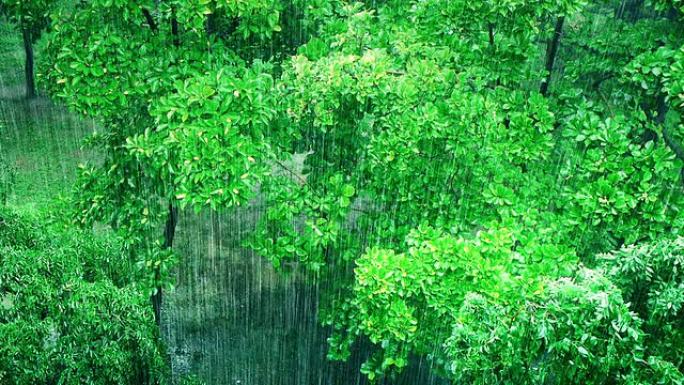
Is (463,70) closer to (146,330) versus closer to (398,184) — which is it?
(398,184)

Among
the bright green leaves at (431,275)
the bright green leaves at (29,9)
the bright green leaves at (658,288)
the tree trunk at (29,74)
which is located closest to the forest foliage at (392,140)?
the bright green leaves at (431,275)

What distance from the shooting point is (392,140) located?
5629 millimetres

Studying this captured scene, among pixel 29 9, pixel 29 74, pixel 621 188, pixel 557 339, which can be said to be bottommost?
pixel 29 74

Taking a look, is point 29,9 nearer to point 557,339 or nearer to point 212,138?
point 212,138

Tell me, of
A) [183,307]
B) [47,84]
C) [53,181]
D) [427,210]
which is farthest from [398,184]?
[53,181]

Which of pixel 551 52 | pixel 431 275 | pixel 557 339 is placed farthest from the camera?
pixel 551 52

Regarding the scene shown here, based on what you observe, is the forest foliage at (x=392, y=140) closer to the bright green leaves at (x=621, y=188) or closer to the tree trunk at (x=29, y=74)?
the bright green leaves at (x=621, y=188)

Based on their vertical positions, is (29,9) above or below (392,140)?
above

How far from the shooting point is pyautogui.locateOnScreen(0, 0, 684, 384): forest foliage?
540 cm

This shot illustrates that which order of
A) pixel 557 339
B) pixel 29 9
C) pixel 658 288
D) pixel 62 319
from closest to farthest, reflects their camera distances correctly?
pixel 557 339, pixel 658 288, pixel 62 319, pixel 29 9

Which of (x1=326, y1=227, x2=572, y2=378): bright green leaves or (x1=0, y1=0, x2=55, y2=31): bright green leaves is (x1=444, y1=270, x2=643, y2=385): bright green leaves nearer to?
(x1=326, y1=227, x2=572, y2=378): bright green leaves

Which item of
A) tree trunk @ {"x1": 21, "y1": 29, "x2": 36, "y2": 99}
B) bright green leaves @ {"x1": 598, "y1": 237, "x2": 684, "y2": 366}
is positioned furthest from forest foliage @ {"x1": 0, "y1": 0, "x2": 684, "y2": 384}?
tree trunk @ {"x1": 21, "y1": 29, "x2": 36, "y2": 99}

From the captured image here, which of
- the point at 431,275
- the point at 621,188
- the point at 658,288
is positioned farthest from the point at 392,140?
the point at 658,288

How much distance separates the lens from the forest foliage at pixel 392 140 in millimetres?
5402
